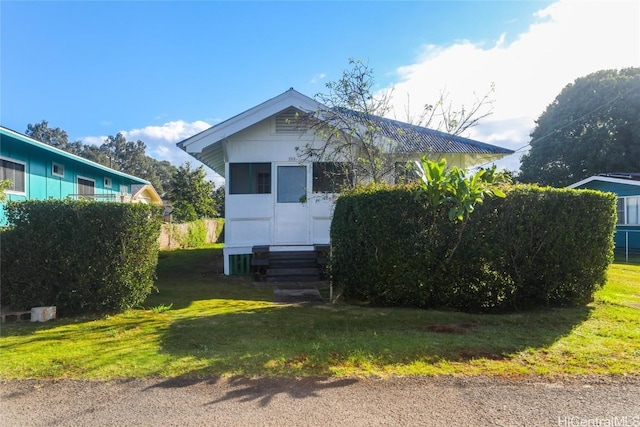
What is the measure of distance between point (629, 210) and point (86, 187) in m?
24.5

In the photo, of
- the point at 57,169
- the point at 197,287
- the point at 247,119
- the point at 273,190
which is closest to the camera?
the point at 197,287

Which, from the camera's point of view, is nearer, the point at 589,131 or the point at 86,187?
the point at 86,187

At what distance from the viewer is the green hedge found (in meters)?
5.98

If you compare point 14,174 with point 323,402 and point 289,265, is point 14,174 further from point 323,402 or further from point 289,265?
point 323,402

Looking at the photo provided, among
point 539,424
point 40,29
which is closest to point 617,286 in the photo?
point 539,424

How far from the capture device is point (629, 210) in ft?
61.5

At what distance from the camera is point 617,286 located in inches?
350

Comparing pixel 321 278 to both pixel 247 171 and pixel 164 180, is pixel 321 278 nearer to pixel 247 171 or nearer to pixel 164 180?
pixel 247 171

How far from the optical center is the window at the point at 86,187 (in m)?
16.1

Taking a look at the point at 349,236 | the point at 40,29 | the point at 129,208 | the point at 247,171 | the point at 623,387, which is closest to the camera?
the point at 623,387

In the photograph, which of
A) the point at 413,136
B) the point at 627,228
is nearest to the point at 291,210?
the point at 413,136

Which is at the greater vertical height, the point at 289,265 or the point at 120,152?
the point at 120,152

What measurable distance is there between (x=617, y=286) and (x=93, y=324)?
10385 millimetres

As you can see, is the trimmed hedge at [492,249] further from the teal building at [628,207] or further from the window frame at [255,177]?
the teal building at [628,207]
